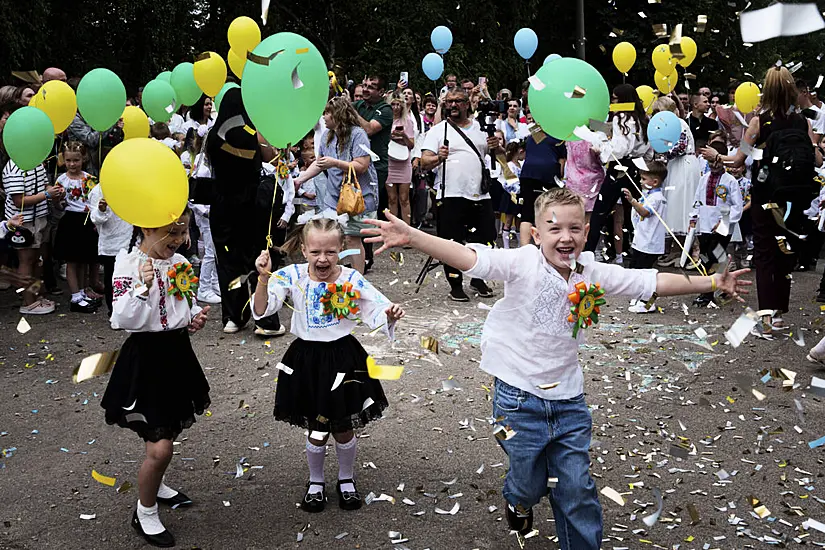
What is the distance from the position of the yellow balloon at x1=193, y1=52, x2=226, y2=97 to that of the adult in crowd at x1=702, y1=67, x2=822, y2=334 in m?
4.93

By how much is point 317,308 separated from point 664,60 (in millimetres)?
7805

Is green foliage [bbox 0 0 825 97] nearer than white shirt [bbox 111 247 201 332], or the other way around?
white shirt [bbox 111 247 201 332]

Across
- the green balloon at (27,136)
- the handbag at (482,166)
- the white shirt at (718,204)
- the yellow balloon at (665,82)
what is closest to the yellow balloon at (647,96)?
the yellow balloon at (665,82)

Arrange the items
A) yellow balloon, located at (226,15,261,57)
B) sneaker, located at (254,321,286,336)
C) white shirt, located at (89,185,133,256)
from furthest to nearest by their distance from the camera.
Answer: white shirt, located at (89,185,133,256) < yellow balloon, located at (226,15,261,57) < sneaker, located at (254,321,286,336)

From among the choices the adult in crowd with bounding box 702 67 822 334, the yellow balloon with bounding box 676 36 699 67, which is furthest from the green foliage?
the adult in crowd with bounding box 702 67 822 334

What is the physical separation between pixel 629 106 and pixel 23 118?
5.87 m

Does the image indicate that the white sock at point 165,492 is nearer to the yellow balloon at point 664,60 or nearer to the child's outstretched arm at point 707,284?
the child's outstretched arm at point 707,284

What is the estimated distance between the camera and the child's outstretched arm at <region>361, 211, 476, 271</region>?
134 inches

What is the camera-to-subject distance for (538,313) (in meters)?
3.62

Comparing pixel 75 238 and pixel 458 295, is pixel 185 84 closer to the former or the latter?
pixel 75 238

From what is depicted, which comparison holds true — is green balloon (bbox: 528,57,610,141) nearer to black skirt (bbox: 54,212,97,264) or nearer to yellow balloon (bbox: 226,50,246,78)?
yellow balloon (bbox: 226,50,246,78)

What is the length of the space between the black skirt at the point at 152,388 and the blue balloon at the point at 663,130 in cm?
596

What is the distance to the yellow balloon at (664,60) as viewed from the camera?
10.6 meters

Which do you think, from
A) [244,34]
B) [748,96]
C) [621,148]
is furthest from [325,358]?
[748,96]
